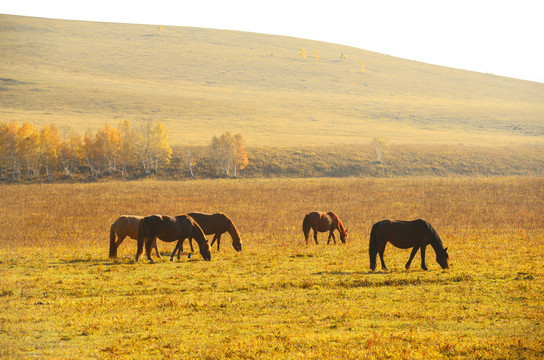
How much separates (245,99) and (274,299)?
453 feet

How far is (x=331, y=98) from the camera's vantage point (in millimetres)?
160125

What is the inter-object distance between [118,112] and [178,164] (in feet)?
151

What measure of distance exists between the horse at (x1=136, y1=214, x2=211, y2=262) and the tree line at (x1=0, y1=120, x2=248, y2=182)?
196 ft

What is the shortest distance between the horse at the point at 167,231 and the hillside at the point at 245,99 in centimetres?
7900

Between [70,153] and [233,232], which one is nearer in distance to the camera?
[233,232]

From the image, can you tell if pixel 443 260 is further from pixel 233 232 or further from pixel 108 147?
pixel 108 147

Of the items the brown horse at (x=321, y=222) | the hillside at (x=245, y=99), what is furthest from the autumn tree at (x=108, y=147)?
the brown horse at (x=321, y=222)

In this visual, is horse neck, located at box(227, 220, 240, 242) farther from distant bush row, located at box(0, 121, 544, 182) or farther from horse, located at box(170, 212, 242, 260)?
distant bush row, located at box(0, 121, 544, 182)

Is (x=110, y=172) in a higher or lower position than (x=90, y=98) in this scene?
lower

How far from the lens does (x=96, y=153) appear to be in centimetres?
7906

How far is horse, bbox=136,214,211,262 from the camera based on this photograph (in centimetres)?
Result: 2039

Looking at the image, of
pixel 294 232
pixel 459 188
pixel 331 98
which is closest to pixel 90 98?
pixel 331 98

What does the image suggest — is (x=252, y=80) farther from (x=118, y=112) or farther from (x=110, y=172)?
(x=110, y=172)

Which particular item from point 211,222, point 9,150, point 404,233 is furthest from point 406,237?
point 9,150
